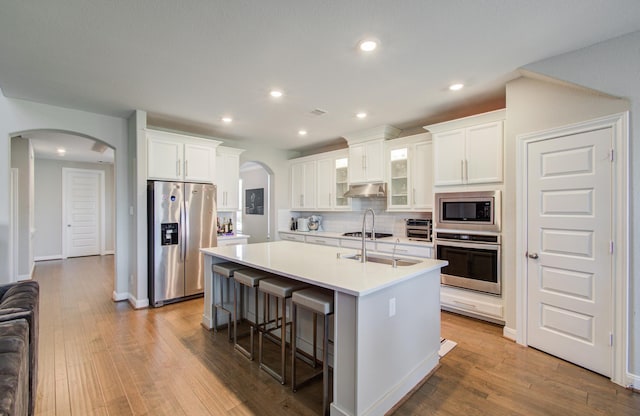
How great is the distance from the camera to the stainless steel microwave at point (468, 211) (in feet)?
10.6

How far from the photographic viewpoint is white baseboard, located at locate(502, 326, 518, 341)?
2.93 metres

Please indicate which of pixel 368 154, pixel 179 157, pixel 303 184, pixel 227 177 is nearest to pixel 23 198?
pixel 179 157

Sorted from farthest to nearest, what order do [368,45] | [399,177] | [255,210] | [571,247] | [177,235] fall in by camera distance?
[255,210]
[399,177]
[177,235]
[571,247]
[368,45]

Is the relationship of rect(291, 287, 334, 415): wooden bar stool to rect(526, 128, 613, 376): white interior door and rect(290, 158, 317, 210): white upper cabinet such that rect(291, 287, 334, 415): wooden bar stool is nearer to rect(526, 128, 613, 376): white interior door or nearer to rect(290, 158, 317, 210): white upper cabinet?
rect(526, 128, 613, 376): white interior door

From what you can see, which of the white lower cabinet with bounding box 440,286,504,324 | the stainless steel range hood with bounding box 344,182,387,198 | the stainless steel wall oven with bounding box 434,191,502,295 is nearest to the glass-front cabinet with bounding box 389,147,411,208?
the stainless steel range hood with bounding box 344,182,387,198

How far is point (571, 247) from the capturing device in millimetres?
2516

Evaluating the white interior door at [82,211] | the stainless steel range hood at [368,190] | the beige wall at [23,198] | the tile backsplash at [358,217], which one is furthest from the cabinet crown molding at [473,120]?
the white interior door at [82,211]

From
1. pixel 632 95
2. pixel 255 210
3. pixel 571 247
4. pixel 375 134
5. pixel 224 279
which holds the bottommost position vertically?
pixel 224 279

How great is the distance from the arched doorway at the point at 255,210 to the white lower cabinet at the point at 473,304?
367cm

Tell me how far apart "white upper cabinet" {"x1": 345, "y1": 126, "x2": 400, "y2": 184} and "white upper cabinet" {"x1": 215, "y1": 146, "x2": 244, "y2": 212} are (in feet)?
6.60

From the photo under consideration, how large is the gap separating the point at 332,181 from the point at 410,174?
62.7 inches

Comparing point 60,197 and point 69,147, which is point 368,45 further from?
point 60,197

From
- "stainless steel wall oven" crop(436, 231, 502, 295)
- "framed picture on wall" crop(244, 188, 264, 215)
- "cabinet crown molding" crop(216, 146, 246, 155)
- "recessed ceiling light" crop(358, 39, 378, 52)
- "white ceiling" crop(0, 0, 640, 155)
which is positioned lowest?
"stainless steel wall oven" crop(436, 231, 502, 295)

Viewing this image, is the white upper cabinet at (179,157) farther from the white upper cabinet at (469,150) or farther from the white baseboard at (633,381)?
the white baseboard at (633,381)
